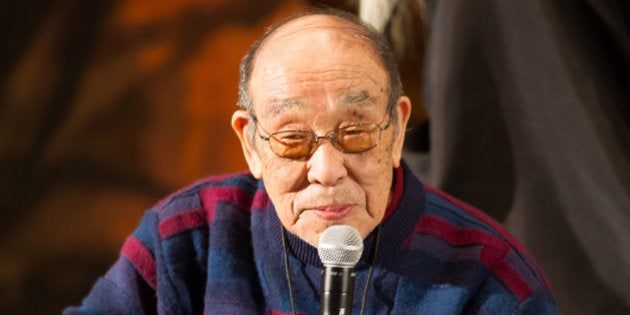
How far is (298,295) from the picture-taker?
1.41m

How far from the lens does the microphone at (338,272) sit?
Result: 105 cm

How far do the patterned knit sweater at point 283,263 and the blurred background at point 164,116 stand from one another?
0.50 m

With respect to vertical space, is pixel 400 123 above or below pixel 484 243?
above

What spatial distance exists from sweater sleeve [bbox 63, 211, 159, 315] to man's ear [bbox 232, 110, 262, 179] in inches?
11.0

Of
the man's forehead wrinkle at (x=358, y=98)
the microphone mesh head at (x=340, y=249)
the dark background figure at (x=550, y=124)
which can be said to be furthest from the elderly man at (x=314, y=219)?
the dark background figure at (x=550, y=124)

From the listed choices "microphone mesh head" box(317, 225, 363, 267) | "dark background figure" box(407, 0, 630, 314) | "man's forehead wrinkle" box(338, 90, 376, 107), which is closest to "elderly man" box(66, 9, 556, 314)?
"man's forehead wrinkle" box(338, 90, 376, 107)

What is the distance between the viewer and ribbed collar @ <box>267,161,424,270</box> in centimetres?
140

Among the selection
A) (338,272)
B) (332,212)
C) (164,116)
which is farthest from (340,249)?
(164,116)

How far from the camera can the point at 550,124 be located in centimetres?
190

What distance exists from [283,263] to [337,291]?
0.40 metres

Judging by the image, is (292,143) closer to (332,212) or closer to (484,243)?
(332,212)

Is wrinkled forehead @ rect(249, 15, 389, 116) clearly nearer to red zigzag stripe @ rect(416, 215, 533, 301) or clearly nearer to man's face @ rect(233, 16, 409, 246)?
man's face @ rect(233, 16, 409, 246)

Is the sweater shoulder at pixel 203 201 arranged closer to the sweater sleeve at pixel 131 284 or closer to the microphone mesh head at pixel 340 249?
the sweater sleeve at pixel 131 284

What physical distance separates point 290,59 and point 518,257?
58 cm
